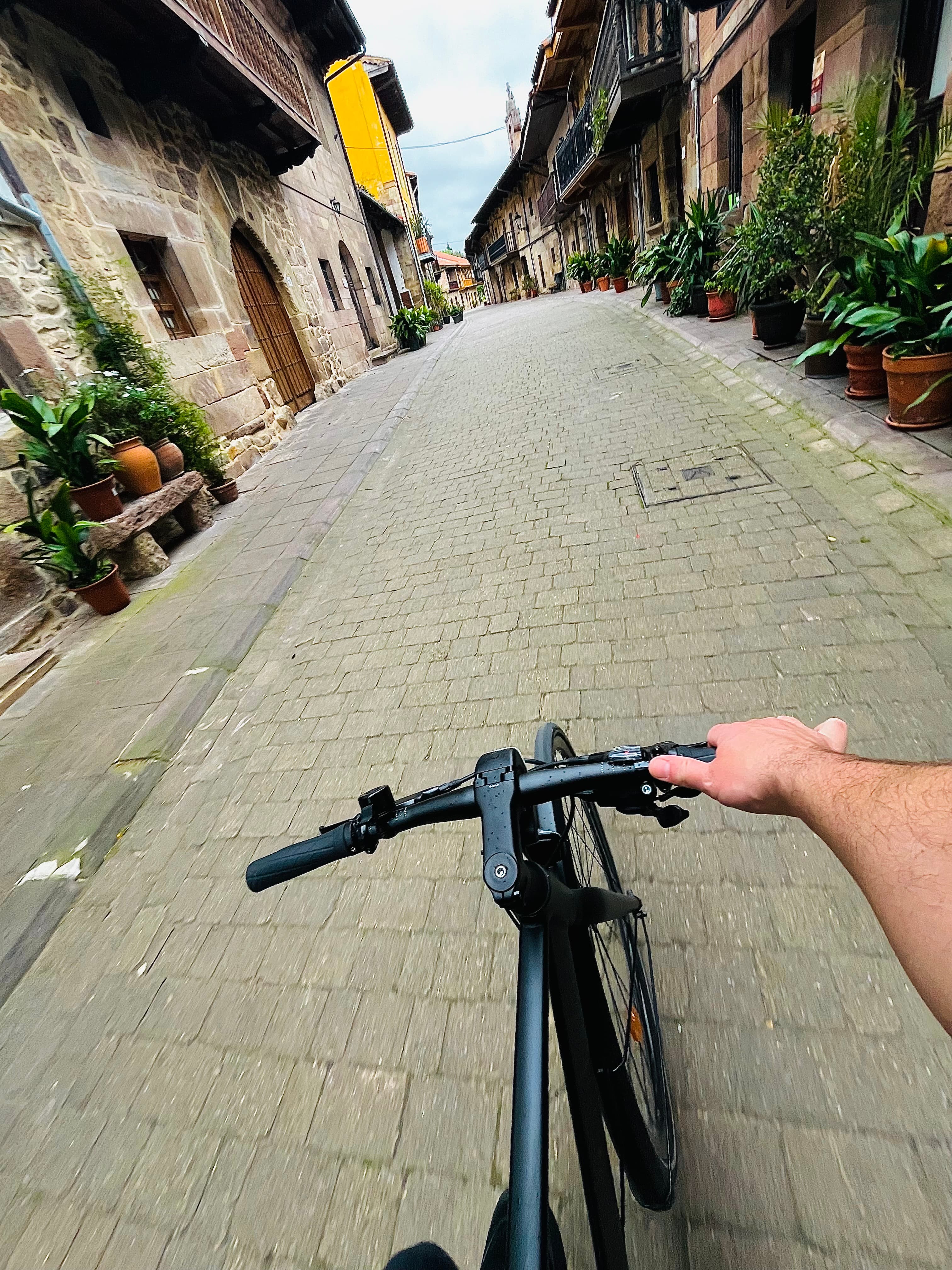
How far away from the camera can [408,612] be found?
3.74 m

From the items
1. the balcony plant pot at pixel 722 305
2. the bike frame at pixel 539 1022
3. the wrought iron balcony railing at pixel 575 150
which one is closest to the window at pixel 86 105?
the balcony plant pot at pixel 722 305

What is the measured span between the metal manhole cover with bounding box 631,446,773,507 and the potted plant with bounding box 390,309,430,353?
14.5 m

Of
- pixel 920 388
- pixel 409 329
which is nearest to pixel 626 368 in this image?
pixel 920 388

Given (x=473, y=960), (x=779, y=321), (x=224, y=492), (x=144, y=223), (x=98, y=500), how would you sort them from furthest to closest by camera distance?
(x=224, y=492)
(x=144, y=223)
(x=779, y=321)
(x=98, y=500)
(x=473, y=960)

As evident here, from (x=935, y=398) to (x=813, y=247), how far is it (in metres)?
1.95

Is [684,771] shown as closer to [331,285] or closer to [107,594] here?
[107,594]

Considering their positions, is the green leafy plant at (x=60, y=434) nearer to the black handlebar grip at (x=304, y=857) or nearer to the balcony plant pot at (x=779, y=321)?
the black handlebar grip at (x=304, y=857)

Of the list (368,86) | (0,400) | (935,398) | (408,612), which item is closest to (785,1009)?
(408,612)

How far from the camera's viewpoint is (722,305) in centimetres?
807

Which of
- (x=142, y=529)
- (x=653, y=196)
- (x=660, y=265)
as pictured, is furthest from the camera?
(x=653, y=196)

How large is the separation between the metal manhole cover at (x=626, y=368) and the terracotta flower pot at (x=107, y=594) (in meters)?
6.25

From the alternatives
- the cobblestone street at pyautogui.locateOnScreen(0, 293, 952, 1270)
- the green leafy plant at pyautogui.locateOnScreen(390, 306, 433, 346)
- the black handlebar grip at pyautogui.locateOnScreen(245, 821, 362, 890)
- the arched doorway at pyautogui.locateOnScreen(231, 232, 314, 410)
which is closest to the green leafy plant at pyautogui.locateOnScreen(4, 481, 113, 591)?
the cobblestone street at pyautogui.locateOnScreen(0, 293, 952, 1270)

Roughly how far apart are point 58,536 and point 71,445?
849 millimetres

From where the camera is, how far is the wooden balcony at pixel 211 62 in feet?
19.0
